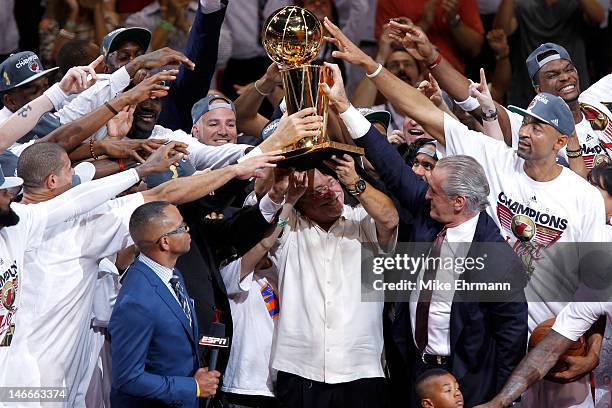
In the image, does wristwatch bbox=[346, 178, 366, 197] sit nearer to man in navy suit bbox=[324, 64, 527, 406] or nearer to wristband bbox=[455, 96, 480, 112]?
man in navy suit bbox=[324, 64, 527, 406]

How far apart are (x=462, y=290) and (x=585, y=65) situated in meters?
3.50

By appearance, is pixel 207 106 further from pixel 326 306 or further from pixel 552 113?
pixel 552 113

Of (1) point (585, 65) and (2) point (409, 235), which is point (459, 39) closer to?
(1) point (585, 65)

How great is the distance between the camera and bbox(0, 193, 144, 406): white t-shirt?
526 cm

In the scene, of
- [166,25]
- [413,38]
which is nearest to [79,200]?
[413,38]

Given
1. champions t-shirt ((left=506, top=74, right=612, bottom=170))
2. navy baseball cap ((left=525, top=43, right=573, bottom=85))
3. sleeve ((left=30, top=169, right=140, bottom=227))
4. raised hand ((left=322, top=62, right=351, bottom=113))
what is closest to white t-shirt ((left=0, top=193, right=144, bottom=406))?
sleeve ((left=30, top=169, right=140, bottom=227))

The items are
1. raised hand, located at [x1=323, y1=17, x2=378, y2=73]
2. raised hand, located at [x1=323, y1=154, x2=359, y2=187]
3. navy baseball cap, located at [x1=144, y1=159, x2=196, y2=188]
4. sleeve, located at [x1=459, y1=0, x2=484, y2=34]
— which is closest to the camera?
raised hand, located at [x1=323, y1=154, x2=359, y2=187]

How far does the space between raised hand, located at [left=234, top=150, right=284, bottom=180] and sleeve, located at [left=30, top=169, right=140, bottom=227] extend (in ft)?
1.80

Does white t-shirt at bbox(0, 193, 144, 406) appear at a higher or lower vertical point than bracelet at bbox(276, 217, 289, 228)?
lower

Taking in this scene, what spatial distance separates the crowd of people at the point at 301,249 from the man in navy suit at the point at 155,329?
10mm

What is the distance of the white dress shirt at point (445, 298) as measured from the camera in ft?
17.5

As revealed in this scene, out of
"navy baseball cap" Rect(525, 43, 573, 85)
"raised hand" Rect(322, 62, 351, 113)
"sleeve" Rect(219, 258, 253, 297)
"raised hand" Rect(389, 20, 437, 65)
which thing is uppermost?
"navy baseball cap" Rect(525, 43, 573, 85)

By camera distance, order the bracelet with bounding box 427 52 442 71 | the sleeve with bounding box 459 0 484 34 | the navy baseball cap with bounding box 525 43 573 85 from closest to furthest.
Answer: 1. the bracelet with bounding box 427 52 442 71
2. the navy baseball cap with bounding box 525 43 573 85
3. the sleeve with bounding box 459 0 484 34

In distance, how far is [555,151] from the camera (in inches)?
222
